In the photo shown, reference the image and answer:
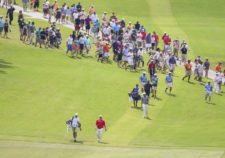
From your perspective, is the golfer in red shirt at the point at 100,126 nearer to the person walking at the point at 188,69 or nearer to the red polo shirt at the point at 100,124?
the red polo shirt at the point at 100,124

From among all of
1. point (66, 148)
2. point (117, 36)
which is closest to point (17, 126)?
point (66, 148)

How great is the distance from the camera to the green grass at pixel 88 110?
47.3 m

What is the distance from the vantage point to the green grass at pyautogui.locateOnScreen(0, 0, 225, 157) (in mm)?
47281

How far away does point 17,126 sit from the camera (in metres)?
49.9

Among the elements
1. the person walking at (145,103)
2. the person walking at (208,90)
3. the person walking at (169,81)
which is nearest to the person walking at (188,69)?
the person walking at (169,81)

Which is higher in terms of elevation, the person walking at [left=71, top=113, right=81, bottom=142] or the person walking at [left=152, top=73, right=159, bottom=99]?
the person walking at [left=152, top=73, right=159, bottom=99]

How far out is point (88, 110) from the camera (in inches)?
2154

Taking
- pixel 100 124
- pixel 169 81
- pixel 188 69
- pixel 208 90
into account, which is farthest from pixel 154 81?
pixel 100 124

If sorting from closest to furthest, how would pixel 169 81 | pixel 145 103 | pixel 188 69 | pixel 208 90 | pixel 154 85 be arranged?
pixel 145 103 < pixel 154 85 < pixel 208 90 < pixel 169 81 < pixel 188 69

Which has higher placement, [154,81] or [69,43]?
[69,43]

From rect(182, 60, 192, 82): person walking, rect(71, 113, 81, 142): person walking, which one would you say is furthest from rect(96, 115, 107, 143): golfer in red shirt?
rect(182, 60, 192, 82): person walking

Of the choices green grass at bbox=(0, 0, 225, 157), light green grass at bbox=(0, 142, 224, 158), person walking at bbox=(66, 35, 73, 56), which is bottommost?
light green grass at bbox=(0, 142, 224, 158)

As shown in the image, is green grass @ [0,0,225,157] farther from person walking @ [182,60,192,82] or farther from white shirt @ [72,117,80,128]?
white shirt @ [72,117,80,128]

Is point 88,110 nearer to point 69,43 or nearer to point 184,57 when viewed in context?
point 69,43
